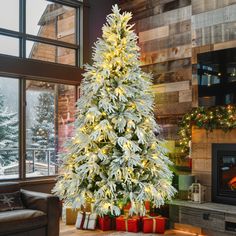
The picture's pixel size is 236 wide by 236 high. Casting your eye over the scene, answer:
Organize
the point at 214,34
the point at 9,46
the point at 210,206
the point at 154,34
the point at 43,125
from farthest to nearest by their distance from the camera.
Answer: the point at 154,34 → the point at 43,125 → the point at 9,46 → the point at 214,34 → the point at 210,206

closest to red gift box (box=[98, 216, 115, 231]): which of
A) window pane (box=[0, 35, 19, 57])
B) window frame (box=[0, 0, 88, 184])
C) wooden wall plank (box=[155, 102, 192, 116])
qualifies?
window frame (box=[0, 0, 88, 184])

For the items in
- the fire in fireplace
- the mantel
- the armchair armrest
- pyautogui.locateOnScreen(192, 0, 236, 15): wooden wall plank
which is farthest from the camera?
pyautogui.locateOnScreen(192, 0, 236, 15): wooden wall plank

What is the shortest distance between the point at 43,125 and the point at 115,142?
183cm

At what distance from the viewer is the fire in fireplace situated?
5.14 meters

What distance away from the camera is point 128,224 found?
5402 millimetres

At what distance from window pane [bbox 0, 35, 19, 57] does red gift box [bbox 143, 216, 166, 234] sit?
126 inches

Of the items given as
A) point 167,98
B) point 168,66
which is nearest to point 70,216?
point 167,98

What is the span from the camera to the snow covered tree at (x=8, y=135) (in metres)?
5.68

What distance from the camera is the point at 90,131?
5.02 meters

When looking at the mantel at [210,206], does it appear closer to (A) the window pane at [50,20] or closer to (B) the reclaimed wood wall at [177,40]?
(B) the reclaimed wood wall at [177,40]

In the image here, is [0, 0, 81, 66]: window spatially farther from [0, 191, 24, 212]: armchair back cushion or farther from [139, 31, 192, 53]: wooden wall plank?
[0, 191, 24, 212]: armchair back cushion

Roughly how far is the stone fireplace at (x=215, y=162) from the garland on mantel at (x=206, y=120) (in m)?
0.13

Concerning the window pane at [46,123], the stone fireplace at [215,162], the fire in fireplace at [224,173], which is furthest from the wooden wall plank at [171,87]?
the window pane at [46,123]

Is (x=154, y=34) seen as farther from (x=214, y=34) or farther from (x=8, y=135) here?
(x=8, y=135)
